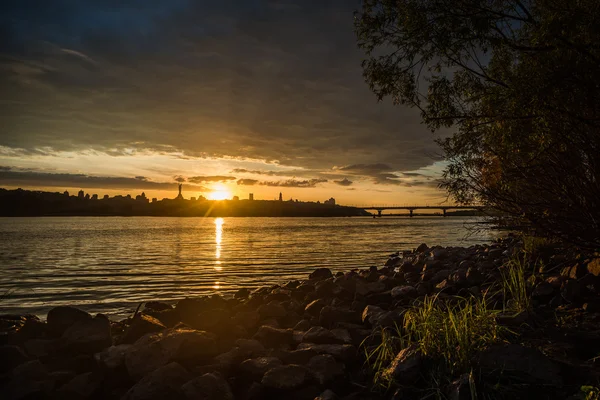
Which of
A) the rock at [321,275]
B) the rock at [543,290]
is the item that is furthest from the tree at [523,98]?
the rock at [321,275]

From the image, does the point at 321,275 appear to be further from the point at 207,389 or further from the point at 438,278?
the point at 207,389

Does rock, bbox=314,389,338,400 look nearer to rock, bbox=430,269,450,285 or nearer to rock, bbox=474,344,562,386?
rock, bbox=474,344,562,386

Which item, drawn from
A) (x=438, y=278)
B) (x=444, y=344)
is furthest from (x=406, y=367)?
(x=438, y=278)

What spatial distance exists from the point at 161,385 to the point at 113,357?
207 cm

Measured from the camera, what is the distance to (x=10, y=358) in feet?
25.3

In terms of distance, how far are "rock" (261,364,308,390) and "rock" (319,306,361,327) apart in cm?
344

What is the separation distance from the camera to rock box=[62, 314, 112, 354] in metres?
8.71

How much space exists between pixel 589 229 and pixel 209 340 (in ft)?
27.5

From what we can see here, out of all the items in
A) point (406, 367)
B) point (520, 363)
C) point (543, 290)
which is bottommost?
point (406, 367)

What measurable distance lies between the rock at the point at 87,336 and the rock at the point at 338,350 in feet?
14.9

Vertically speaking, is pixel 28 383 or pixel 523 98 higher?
pixel 523 98

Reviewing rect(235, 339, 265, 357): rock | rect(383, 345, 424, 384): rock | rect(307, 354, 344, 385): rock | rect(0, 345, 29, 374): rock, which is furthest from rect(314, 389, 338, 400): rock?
rect(0, 345, 29, 374): rock

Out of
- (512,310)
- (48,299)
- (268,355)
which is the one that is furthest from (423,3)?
(48,299)

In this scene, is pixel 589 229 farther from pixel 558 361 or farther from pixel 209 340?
pixel 209 340
